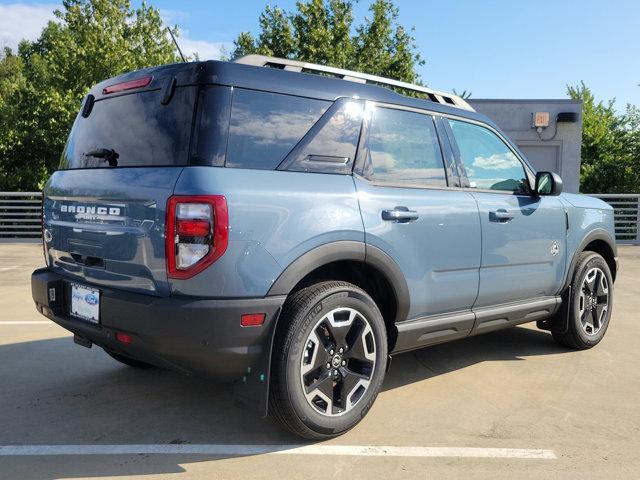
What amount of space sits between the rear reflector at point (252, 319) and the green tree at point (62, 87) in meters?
18.3

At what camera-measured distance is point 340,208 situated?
3070 mm

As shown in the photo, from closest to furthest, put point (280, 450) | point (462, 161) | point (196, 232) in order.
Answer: point (196, 232) < point (280, 450) < point (462, 161)

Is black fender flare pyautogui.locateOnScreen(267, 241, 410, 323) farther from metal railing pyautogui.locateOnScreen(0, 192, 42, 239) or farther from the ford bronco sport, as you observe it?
metal railing pyautogui.locateOnScreen(0, 192, 42, 239)

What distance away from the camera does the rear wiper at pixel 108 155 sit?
10.3ft

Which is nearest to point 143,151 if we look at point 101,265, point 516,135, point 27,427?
point 101,265

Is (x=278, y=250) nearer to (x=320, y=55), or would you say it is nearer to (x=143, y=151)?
(x=143, y=151)

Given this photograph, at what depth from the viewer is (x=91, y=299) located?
3.04 metres

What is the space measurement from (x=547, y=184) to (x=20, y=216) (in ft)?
49.5

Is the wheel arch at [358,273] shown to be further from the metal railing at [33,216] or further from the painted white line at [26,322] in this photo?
the metal railing at [33,216]

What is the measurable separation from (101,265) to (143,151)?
0.63m

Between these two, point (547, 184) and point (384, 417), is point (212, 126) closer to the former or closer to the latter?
point (384, 417)

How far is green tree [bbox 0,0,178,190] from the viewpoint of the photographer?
753 inches

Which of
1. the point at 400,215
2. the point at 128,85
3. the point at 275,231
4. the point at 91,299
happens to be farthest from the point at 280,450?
the point at 128,85

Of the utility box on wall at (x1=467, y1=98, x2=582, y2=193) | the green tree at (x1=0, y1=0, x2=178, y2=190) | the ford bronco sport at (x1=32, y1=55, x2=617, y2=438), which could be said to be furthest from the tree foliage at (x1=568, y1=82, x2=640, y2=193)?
the ford bronco sport at (x1=32, y1=55, x2=617, y2=438)
